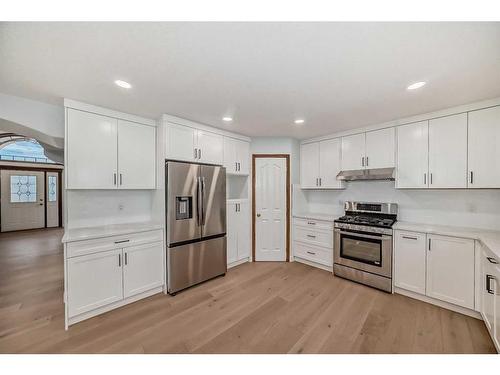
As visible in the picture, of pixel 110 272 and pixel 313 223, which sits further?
pixel 313 223

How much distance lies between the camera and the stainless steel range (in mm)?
2840

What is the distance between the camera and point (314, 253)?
371 cm

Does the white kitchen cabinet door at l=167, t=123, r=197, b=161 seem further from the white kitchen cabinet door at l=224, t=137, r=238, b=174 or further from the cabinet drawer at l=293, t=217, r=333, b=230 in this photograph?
the cabinet drawer at l=293, t=217, r=333, b=230

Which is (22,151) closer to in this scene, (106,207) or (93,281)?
(106,207)

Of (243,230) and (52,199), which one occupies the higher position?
(52,199)

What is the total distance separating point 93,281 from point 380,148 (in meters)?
4.11

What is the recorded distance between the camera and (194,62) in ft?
5.30

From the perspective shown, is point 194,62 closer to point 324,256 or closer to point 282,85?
point 282,85

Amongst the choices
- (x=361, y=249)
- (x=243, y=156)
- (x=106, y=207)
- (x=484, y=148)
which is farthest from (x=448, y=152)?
(x=106, y=207)

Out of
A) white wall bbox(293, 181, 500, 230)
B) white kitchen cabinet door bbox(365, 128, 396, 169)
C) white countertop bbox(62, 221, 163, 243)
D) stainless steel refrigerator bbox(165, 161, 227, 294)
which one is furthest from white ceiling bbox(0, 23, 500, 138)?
white countertop bbox(62, 221, 163, 243)

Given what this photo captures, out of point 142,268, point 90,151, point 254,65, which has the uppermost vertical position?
point 254,65

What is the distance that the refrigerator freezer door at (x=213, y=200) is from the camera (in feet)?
10.3

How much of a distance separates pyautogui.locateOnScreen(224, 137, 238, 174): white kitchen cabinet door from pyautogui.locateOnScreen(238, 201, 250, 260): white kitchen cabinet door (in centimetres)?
66

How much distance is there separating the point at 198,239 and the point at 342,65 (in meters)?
2.69
